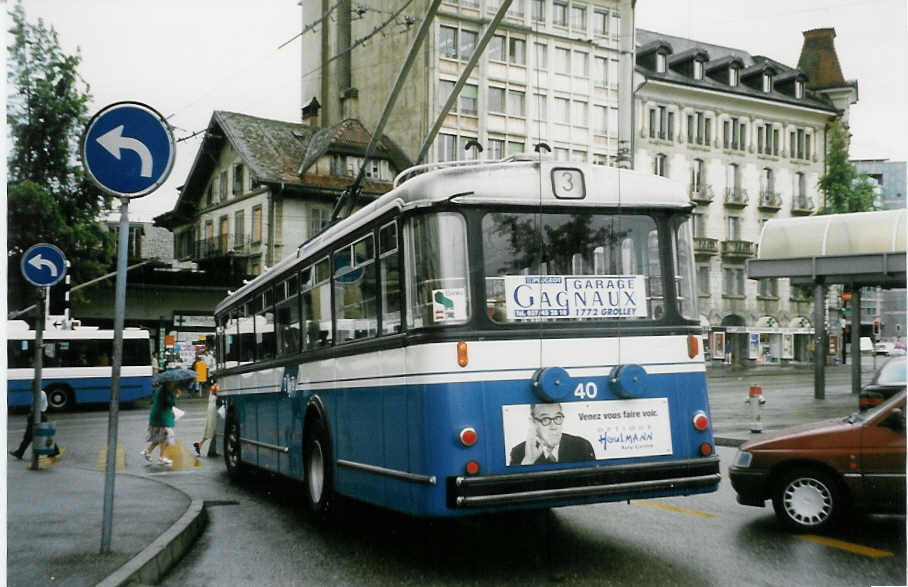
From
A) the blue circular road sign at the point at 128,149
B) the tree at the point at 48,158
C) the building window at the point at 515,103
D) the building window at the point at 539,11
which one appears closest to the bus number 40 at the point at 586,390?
the blue circular road sign at the point at 128,149

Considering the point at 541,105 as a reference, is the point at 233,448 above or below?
below

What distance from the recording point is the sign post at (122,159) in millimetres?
7305

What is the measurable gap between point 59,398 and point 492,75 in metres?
7.10

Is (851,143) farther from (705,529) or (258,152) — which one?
(258,152)

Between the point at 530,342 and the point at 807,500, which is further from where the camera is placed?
the point at 807,500

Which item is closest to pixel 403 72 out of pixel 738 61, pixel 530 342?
pixel 738 61

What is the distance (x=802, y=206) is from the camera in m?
12.2

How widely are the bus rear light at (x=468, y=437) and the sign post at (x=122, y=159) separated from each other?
2457 millimetres

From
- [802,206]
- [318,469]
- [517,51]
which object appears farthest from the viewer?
[802,206]

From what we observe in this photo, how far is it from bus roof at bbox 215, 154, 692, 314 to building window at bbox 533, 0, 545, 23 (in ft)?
15.5

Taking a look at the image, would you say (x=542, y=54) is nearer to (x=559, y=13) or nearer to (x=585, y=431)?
(x=559, y=13)

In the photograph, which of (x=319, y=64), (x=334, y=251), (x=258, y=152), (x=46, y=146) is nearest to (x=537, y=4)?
(x=319, y=64)

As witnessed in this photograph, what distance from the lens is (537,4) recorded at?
12.2 metres

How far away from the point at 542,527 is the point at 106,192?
180 inches
